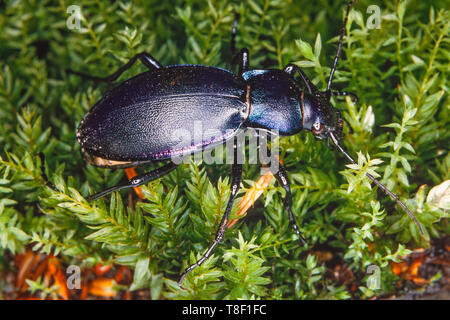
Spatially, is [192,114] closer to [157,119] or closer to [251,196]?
[157,119]

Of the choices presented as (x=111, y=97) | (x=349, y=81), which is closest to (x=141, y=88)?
(x=111, y=97)

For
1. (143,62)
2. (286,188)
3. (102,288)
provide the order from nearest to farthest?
(286,188), (102,288), (143,62)

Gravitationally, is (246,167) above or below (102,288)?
above

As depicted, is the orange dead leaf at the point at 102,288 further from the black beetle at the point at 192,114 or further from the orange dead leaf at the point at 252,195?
the orange dead leaf at the point at 252,195

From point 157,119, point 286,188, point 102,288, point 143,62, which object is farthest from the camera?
point 143,62

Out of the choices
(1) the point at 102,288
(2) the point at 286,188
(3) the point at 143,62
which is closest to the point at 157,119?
(3) the point at 143,62

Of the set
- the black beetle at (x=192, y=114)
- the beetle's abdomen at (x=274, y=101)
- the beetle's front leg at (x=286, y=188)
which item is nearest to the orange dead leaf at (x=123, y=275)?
the black beetle at (x=192, y=114)

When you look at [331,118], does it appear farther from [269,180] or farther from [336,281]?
[336,281]
